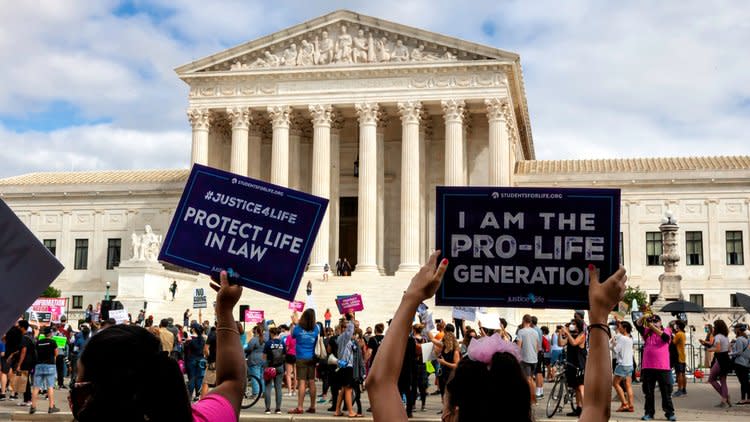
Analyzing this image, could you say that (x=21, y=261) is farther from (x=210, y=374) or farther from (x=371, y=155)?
(x=371, y=155)

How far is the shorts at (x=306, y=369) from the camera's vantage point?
17.8 meters

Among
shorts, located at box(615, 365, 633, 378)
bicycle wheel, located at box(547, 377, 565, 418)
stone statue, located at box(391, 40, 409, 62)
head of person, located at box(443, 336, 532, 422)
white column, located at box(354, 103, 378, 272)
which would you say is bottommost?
bicycle wheel, located at box(547, 377, 565, 418)

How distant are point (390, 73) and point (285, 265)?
45513 millimetres

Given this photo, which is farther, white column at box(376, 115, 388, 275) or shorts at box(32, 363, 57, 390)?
white column at box(376, 115, 388, 275)

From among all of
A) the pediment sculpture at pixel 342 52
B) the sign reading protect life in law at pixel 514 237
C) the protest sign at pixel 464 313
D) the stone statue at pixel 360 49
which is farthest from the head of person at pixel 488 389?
the stone statue at pixel 360 49

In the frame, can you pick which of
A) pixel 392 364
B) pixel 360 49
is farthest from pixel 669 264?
pixel 392 364

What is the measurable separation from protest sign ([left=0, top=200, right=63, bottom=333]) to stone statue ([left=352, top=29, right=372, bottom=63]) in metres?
48.0

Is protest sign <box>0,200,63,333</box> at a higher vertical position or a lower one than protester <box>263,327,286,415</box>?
higher

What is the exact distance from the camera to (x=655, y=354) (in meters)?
16.8

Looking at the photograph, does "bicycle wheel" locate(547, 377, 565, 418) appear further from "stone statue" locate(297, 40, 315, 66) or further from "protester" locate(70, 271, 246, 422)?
"stone statue" locate(297, 40, 315, 66)

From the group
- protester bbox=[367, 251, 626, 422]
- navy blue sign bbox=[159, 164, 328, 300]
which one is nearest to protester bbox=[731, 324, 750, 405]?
navy blue sign bbox=[159, 164, 328, 300]

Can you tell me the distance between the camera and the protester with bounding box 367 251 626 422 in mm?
2863

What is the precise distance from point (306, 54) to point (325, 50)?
1218mm

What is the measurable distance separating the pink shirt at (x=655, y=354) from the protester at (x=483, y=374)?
13.3 metres
